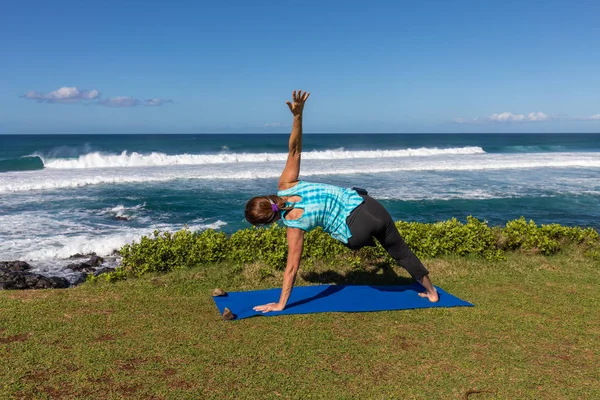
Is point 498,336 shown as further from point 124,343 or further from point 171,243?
point 171,243

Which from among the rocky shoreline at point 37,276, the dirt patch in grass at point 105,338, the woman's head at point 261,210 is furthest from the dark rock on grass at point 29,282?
the woman's head at point 261,210

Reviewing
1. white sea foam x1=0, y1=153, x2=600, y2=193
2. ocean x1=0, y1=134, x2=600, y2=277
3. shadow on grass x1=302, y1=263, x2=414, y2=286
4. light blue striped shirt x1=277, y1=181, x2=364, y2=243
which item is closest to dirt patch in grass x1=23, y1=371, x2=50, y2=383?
light blue striped shirt x1=277, y1=181, x2=364, y2=243

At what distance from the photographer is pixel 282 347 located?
450 cm

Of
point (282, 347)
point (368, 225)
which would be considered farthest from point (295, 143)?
point (282, 347)

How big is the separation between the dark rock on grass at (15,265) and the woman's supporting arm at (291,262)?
6.04 metres

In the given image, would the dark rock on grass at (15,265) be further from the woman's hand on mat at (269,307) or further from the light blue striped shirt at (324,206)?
the light blue striped shirt at (324,206)

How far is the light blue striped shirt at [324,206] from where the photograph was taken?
507cm

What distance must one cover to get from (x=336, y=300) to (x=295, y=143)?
200 cm

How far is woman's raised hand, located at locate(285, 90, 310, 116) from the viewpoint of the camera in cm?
516

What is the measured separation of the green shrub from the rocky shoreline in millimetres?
1691

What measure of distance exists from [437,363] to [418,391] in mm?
577

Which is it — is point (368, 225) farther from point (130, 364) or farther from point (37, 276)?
point (37, 276)

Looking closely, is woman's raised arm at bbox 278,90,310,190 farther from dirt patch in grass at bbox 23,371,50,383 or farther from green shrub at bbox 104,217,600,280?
dirt patch in grass at bbox 23,371,50,383

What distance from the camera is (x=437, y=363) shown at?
4.29 m
